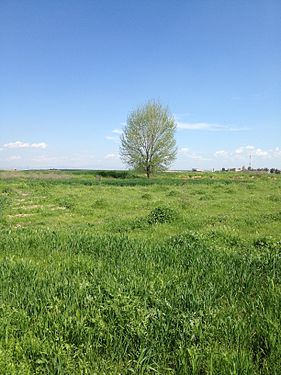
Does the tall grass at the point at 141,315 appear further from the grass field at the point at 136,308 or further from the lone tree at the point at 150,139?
the lone tree at the point at 150,139

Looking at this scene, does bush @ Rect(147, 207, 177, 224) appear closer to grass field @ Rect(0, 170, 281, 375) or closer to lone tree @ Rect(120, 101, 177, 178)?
grass field @ Rect(0, 170, 281, 375)

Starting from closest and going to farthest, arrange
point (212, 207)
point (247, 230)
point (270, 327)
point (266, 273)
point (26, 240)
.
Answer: point (270, 327)
point (266, 273)
point (26, 240)
point (247, 230)
point (212, 207)

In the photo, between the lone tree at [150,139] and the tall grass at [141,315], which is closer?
the tall grass at [141,315]

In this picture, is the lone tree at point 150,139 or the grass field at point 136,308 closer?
the grass field at point 136,308

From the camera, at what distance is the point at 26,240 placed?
26.3ft

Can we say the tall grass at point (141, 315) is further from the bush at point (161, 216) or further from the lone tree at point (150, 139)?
the lone tree at point (150, 139)

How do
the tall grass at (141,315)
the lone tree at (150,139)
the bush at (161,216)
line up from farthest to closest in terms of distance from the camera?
Result: the lone tree at (150,139) < the bush at (161,216) < the tall grass at (141,315)

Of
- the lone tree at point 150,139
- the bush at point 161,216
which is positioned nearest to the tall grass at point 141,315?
the bush at point 161,216

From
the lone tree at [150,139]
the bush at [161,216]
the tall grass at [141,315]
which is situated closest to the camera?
the tall grass at [141,315]

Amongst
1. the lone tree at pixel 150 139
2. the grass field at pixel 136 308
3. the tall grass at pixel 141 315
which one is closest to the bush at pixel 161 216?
the grass field at pixel 136 308

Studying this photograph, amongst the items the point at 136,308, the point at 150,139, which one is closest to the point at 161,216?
the point at 136,308

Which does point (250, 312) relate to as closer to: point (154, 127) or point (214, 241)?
point (214, 241)

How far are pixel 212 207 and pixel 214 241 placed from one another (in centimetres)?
801

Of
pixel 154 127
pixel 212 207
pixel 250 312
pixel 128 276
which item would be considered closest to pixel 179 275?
pixel 128 276
